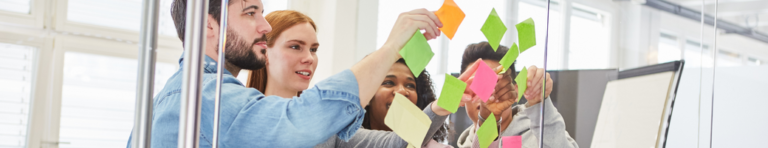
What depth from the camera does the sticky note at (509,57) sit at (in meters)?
1.19

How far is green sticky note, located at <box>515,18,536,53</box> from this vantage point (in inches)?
48.0

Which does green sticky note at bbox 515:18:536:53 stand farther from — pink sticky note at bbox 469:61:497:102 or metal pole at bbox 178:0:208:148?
metal pole at bbox 178:0:208:148

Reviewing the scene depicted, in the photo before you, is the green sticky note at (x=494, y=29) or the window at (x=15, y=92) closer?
the window at (x=15, y=92)

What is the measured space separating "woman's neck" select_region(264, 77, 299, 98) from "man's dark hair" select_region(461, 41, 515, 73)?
0.45 metres

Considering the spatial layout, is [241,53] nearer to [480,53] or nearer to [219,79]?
[219,79]

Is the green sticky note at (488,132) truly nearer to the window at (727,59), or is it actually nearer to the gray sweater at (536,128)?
the gray sweater at (536,128)

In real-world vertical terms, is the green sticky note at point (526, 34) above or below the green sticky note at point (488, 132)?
above

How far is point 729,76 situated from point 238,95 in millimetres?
1572

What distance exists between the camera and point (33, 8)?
552 mm

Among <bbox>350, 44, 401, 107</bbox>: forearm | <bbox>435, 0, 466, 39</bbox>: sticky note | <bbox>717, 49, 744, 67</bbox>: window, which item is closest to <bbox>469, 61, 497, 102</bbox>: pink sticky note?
<bbox>435, 0, 466, 39</bbox>: sticky note

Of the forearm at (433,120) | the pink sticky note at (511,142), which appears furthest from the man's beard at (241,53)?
the pink sticky note at (511,142)

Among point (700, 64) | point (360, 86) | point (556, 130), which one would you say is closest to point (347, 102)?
point (360, 86)

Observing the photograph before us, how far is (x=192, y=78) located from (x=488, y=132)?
790 mm

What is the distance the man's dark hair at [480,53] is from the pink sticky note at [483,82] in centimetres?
2
